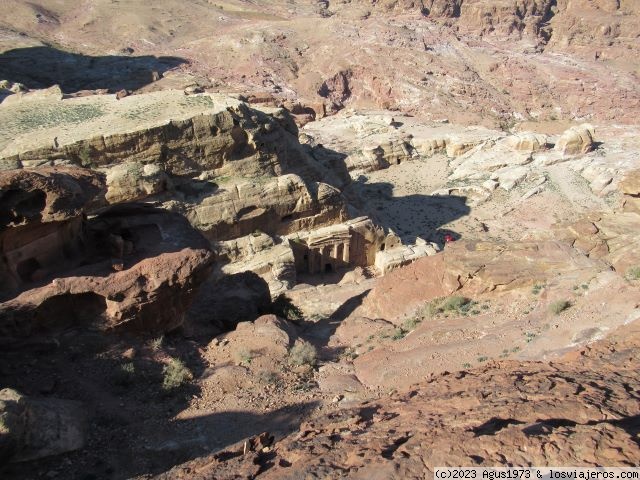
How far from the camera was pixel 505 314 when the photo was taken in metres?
12.6

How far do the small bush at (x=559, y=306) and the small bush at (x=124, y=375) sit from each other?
9.40 meters

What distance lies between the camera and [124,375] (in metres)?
9.51

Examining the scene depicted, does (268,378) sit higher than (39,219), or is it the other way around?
(39,219)

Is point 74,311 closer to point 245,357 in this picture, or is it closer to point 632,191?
point 245,357

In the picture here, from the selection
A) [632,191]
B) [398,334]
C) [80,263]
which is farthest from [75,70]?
[632,191]

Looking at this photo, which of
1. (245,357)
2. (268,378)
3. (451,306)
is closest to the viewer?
(268,378)

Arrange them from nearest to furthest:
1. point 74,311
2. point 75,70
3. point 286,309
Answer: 1. point 74,311
2. point 286,309
3. point 75,70

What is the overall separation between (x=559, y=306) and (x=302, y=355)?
613 centimetres

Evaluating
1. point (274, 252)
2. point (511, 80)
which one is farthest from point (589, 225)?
point (511, 80)

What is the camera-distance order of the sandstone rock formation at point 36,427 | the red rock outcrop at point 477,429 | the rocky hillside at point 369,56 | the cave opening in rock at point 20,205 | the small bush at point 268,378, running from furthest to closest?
the rocky hillside at point 369,56 < the small bush at point 268,378 < the cave opening in rock at point 20,205 < the sandstone rock formation at point 36,427 < the red rock outcrop at point 477,429

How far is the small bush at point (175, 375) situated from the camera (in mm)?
9531

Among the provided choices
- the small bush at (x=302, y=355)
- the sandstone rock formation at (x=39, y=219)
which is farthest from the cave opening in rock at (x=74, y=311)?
the small bush at (x=302, y=355)

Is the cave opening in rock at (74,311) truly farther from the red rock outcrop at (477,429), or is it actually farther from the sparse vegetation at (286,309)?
the sparse vegetation at (286,309)

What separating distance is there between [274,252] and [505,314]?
9985mm
